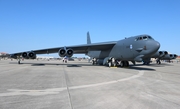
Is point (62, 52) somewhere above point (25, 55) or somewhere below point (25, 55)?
above

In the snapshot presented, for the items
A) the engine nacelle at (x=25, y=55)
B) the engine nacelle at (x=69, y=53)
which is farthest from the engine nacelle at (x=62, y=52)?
the engine nacelle at (x=25, y=55)

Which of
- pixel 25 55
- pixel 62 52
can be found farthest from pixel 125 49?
pixel 25 55

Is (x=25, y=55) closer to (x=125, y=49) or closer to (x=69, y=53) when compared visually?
(x=69, y=53)

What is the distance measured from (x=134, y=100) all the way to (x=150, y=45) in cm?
1176

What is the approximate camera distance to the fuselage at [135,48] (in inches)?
607

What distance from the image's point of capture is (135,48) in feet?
55.9

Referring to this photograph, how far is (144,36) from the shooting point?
16625 millimetres

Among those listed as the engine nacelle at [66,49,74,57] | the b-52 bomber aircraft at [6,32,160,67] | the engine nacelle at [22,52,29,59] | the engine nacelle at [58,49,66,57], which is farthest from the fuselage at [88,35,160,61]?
the engine nacelle at [22,52,29,59]

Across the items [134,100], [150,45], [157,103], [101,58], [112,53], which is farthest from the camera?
[101,58]

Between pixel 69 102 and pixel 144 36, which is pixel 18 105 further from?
pixel 144 36

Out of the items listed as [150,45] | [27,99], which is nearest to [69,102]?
[27,99]

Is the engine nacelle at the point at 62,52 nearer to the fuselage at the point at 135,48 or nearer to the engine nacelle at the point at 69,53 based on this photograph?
the engine nacelle at the point at 69,53

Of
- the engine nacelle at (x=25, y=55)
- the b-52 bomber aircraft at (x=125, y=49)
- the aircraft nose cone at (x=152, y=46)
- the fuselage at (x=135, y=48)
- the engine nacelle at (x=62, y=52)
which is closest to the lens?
the aircraft nose cone at (x=152, y=46)

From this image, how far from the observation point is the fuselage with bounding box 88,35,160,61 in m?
15.4
